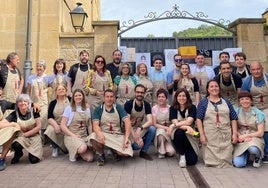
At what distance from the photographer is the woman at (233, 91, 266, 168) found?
5090mm

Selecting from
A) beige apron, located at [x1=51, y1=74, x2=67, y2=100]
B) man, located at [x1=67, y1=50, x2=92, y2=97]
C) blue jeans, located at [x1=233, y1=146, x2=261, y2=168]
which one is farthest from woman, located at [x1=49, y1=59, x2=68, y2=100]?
blue jeans, located at [x1=233, y1=146, x2=261, y2=168]

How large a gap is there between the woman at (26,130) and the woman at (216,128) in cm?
275

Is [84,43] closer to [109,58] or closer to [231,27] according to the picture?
[109,58]

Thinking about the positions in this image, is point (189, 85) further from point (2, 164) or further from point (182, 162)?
point (2, 164)

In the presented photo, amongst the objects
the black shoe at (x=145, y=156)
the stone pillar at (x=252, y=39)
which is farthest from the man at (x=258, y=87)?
the stone pillar at (x=252, y=39)

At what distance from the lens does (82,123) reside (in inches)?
227

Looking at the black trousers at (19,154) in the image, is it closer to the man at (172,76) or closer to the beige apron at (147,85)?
the beige apron at (147,85)

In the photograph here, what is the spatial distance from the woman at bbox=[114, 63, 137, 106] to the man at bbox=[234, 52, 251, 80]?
6.73 ft

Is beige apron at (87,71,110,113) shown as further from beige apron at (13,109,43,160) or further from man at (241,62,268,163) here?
man at (241,62,268,163)

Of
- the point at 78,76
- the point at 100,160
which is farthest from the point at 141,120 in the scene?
the point at 78,76

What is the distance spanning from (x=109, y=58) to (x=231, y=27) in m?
3.64

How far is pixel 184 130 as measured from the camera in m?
5.28

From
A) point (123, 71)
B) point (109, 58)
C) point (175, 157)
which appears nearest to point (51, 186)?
point (175, 157)

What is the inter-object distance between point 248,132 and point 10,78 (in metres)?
4.46
